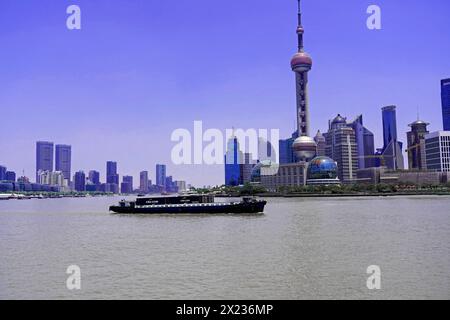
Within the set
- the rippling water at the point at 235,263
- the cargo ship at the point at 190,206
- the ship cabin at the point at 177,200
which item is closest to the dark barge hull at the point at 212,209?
the cargo ship at the point at 190,206

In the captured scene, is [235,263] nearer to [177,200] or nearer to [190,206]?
[190,206]

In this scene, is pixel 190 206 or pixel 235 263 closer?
→ pixel 235 263

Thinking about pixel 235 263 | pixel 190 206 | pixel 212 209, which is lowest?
pixel 235 263

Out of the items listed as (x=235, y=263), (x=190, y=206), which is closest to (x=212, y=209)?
(x=190, y=206)

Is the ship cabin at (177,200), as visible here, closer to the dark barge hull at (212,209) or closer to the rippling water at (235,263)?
the dark barge hull at (212,209)

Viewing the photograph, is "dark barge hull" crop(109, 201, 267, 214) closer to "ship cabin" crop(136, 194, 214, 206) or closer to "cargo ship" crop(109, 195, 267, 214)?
"cargo ship" crop(109, 195, 267, 214)

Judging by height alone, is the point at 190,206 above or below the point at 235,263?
above
